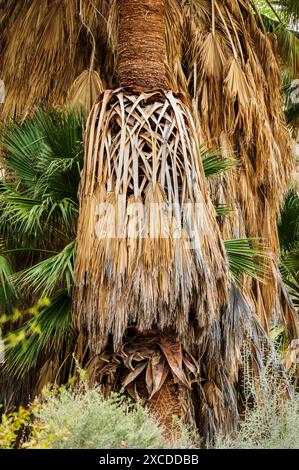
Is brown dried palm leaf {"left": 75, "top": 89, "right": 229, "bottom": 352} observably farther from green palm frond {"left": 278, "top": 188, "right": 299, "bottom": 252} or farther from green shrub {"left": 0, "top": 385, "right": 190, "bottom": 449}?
green palm frond {"left": 278, "top": 188, "right": 299, "bottom": 252}

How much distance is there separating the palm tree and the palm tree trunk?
1 cm

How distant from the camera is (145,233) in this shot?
242 inches

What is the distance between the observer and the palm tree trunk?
24.8 ft

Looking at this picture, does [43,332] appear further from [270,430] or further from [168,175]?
[270,430]

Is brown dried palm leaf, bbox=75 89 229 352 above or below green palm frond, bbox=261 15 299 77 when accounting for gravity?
below

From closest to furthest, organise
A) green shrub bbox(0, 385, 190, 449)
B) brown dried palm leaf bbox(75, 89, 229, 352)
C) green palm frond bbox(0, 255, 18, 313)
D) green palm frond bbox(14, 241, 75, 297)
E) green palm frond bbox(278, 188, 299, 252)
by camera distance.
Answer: green shrub bbox(0, 385, 190, 449) < brown dried palm leaf bbox(75, 89, 229, 352) < green palm frond bbox(14, 241, 75, 297) < green palm frond bbox(0, 255, 18, 313) < green palm frond bbox(278, 188, 299, 252)

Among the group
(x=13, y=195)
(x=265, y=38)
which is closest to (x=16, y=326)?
(x=13, y=195)

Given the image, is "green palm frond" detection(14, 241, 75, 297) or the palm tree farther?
"green palm frond" detection(14, 241, 75, 297)

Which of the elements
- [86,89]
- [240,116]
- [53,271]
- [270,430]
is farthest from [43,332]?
[240,116]

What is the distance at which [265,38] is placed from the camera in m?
10.5

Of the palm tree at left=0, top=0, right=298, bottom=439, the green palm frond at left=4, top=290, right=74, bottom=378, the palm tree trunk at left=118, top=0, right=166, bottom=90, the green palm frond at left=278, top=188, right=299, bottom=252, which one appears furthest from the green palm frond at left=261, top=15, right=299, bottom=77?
the green palm frond at left=4, top=290, right=74, bottom=378

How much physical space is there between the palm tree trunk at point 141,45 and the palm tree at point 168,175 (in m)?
0.01
